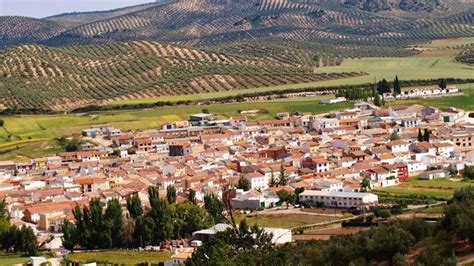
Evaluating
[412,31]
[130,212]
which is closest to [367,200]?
[130,212]

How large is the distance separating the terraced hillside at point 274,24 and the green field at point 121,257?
92.7m

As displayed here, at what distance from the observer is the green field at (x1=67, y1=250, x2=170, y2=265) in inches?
1126

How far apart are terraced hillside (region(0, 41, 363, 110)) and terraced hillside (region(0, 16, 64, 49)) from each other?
78.7m

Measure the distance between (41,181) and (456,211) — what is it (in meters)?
24.2

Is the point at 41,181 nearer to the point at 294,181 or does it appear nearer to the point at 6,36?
the point at 294,181

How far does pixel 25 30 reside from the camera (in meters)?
184

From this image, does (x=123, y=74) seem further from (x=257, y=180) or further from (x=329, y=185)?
(x=329, y=185)

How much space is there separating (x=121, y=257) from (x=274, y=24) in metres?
122

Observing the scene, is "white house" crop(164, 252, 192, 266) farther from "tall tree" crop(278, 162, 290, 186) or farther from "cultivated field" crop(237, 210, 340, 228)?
"tall tree" crop(278, 162, 290, 186)

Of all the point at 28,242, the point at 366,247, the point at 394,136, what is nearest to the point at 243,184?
A: the point at 28,242

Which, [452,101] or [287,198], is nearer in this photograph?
[287,198]

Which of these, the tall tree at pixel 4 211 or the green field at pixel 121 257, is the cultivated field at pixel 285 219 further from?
the tall tree at pixel 4 211

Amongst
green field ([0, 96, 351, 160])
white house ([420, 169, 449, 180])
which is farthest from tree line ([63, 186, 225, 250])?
green field ([0, 96, 351, 160])

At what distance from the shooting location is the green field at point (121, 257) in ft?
93.8
